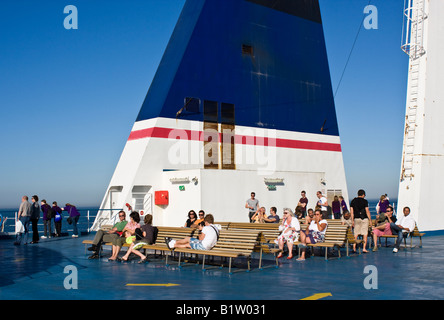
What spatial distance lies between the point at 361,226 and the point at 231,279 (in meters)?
5.49

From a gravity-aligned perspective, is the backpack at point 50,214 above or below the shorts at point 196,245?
above

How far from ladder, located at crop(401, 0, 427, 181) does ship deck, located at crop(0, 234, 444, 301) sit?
19.9ft

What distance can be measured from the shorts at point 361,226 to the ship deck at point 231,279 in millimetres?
774

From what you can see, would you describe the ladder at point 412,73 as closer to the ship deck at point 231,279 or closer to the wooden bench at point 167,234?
the ship deck at point 231,279

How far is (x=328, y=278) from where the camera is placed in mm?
8703

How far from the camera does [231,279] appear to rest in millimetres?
8781

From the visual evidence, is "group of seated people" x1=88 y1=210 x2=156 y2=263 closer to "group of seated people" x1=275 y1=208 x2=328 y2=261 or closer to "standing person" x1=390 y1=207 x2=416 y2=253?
"group of seated people" x1=275 y1=208 x2=328 y2=261

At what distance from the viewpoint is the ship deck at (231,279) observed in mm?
7316

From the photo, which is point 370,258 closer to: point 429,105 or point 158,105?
point 429,105

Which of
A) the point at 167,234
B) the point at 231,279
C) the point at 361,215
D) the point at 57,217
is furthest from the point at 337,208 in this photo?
the point at 57,217

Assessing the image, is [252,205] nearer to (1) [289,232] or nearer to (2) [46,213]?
(1) [289,232]

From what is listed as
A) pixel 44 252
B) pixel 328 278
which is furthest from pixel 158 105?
pixel 328 278

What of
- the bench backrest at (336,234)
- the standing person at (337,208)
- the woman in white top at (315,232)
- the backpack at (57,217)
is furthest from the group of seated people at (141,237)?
the standing person at (337,208)
